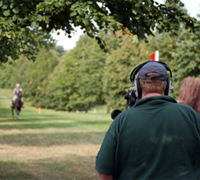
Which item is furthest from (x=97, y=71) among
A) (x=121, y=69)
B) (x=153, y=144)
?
(x=153, y=144)

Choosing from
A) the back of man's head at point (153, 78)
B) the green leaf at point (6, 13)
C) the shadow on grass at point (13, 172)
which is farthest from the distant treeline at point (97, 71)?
the back of man's head at point (153, 78)

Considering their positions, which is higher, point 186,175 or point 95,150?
point 186,175

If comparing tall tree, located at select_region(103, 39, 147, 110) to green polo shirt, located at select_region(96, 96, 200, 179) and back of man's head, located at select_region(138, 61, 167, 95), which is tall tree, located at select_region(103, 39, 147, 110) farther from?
green polo shirt, located at select_region(96, 96, 200, 179)

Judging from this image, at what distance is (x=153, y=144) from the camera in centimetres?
214

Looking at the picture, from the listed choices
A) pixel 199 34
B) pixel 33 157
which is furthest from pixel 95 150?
pixel 199 34

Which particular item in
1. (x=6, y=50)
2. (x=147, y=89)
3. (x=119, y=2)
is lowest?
(x=147, y=89)

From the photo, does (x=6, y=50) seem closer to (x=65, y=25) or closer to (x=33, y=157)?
(x=65, y=25)

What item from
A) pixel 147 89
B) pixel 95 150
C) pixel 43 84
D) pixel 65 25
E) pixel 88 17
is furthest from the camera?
pixel 43 84

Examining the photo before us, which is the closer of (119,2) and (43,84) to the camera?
(119,2)

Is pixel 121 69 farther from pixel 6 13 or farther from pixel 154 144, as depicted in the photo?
pixel 154 144

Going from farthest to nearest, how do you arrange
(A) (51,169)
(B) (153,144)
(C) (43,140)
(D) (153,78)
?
(C) (43,140), (A) (51,169), (D) (153,78), (B) (153,144)

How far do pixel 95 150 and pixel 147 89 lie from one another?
7.64 metres

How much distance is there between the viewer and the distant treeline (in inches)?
1009

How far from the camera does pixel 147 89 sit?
233 cm
